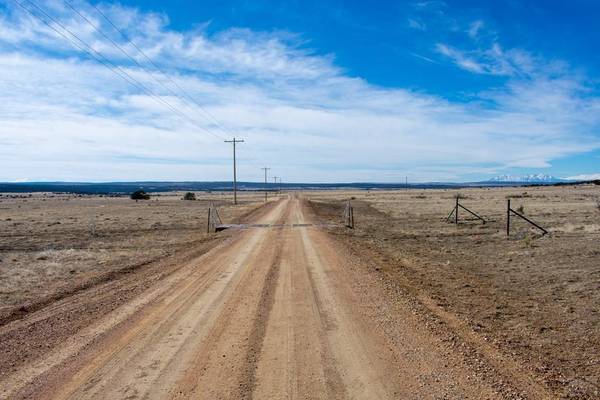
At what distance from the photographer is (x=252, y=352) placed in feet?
23.9

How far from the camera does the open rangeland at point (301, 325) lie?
620cm

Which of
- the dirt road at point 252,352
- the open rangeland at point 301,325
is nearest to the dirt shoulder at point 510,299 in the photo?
the open rangeland at point 301,325

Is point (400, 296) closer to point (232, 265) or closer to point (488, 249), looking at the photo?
point (232, 265)

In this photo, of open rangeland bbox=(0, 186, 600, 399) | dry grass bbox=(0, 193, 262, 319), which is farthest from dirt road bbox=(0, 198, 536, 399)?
dry grass bbox=(0, 193, 262, 319)

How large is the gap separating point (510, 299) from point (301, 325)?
19.6ft

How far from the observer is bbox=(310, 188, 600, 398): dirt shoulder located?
6945 mm

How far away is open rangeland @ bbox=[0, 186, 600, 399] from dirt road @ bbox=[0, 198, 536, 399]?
0.03 meters

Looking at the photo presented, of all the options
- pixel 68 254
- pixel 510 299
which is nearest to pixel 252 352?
pixel 510 299

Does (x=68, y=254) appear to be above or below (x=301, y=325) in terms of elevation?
below

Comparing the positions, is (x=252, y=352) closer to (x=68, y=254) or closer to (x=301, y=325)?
(x=301, y=325)

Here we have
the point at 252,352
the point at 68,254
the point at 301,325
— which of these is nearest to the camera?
the point at 252,352

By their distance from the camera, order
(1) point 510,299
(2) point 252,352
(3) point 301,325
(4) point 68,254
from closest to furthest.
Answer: (2) point 252,352
(3) point 301,325
(1) point 510,299
(4) point 68,254

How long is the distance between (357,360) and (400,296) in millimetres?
4659

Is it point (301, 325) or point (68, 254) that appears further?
point (68, 254)
